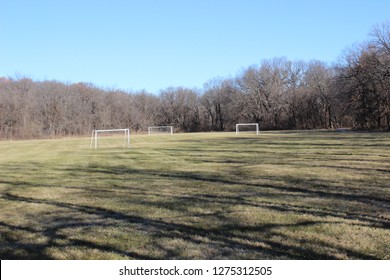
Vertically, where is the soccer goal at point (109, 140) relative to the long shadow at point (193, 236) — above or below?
above

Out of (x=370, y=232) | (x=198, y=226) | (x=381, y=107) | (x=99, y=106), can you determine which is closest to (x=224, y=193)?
(x=198, y=226)

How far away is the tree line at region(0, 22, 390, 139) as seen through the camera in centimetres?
6686

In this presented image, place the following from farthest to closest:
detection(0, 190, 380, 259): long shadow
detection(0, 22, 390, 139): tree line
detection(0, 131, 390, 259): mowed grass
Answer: detection(0, 22, 390, 139): tree line, detection(0, 131, 390, 259): mowed grass, detection(0, 190, 380, 259): long shadow

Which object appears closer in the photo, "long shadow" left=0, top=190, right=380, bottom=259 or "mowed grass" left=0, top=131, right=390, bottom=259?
"long shadow" left=0, top=190, right=380, bottom=259

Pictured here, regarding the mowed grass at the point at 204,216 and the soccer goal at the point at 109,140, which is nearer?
the mowed grass at the point at 204,216

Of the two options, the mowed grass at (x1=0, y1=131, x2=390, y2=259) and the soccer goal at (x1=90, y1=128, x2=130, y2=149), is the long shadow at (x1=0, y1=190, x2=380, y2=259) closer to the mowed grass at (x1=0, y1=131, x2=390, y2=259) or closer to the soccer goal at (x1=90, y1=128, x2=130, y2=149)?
the mowed grass at (x1=0, y1=131, x2=390, y2=259)

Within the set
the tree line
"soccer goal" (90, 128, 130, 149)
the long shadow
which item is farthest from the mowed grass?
the tree line

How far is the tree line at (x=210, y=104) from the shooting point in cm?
6686

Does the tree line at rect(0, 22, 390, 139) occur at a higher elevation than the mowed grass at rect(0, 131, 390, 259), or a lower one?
higher

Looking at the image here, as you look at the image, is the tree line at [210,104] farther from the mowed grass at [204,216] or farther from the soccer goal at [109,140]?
the mowed grass at [204,216]

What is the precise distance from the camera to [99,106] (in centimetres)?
8819

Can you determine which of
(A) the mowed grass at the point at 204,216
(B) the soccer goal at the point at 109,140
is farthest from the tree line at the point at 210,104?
(A) the mowed grass at the point at 204,216

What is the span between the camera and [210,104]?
101812 mm

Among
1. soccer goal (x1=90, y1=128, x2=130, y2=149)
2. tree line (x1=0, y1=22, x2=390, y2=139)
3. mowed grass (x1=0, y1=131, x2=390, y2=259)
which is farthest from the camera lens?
tree line (x1=0, y1=22, x2=390, y2=139)
